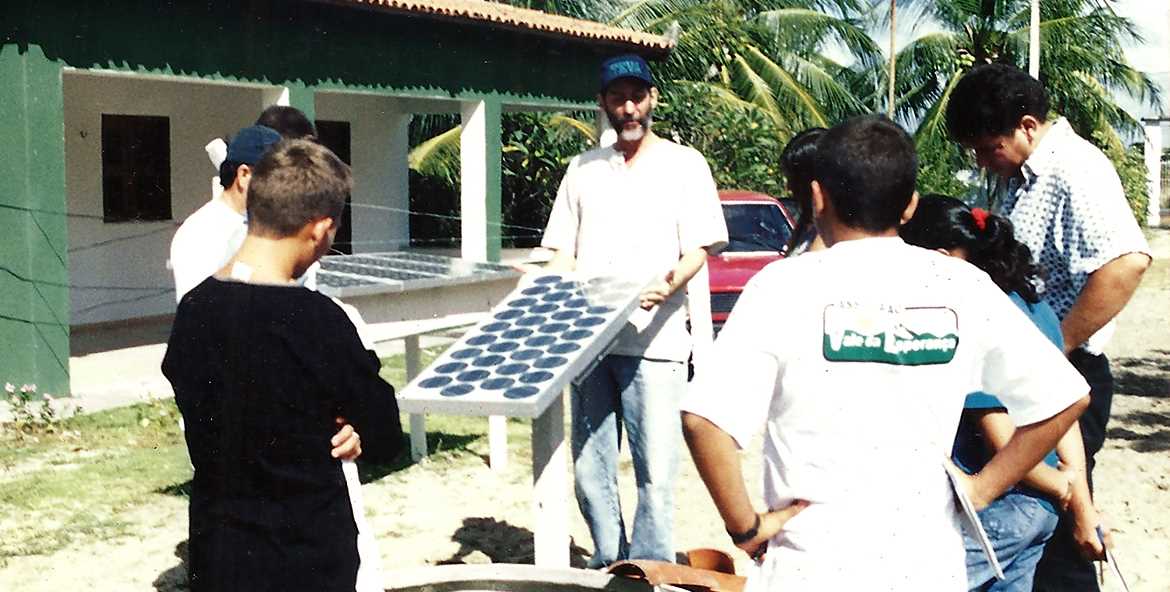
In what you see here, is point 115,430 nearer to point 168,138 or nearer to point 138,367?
point 138,367

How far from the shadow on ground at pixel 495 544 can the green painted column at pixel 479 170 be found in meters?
9.95

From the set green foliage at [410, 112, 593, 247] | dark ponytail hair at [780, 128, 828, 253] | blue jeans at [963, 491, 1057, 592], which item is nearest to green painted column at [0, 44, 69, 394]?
dark ponytail hair at [780, 128, 828, 253]

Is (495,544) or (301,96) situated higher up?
(301,96)

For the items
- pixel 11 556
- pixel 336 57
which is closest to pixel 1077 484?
pixel 11 556

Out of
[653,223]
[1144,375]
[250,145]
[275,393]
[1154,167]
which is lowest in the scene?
[1144,375]

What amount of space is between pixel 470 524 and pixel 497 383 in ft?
8.66

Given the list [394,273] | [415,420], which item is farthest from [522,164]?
[394,273]

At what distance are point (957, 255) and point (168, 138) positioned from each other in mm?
14490

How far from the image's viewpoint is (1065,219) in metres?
3.61

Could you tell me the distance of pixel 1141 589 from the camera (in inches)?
213

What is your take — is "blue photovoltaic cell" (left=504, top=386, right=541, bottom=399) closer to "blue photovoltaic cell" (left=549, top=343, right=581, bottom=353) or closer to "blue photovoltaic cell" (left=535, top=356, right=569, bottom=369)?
"blue photovoltaic cell" (left=535, top=356, right=569, bottom=369)

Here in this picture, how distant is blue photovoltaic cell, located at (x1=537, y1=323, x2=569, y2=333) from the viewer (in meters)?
4.44

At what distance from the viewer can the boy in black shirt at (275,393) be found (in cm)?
269

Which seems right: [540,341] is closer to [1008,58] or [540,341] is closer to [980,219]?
[980,219]
